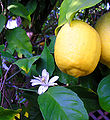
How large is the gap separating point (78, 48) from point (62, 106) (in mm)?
147

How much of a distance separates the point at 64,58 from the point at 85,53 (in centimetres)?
5

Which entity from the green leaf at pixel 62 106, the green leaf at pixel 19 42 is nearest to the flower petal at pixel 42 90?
the green leaf at pixel 62 106

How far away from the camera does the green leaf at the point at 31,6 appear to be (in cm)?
79

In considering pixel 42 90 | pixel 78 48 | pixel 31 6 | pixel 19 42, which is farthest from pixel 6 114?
pixel 31 6

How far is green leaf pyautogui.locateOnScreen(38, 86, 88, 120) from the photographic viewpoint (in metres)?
0.38

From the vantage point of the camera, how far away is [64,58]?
378 mm

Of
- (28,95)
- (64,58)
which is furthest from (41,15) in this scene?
(64,58)

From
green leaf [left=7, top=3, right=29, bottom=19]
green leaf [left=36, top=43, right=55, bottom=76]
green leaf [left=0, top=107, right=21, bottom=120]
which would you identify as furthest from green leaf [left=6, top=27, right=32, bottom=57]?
green leaf [left=0, top=107, right=21, bottom=120]

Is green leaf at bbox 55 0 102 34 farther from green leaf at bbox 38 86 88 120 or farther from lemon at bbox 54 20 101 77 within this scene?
green leaf at bbox 38 86 88 120

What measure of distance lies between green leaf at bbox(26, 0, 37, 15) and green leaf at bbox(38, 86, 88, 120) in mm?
479

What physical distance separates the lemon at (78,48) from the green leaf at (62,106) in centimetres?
7

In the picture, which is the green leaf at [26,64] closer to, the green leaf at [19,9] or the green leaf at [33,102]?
the green leaf at [33,102]

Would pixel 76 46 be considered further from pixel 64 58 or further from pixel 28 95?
pixel 28 95

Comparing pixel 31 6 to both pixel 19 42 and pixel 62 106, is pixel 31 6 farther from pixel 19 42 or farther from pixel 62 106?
pixel 62 106
